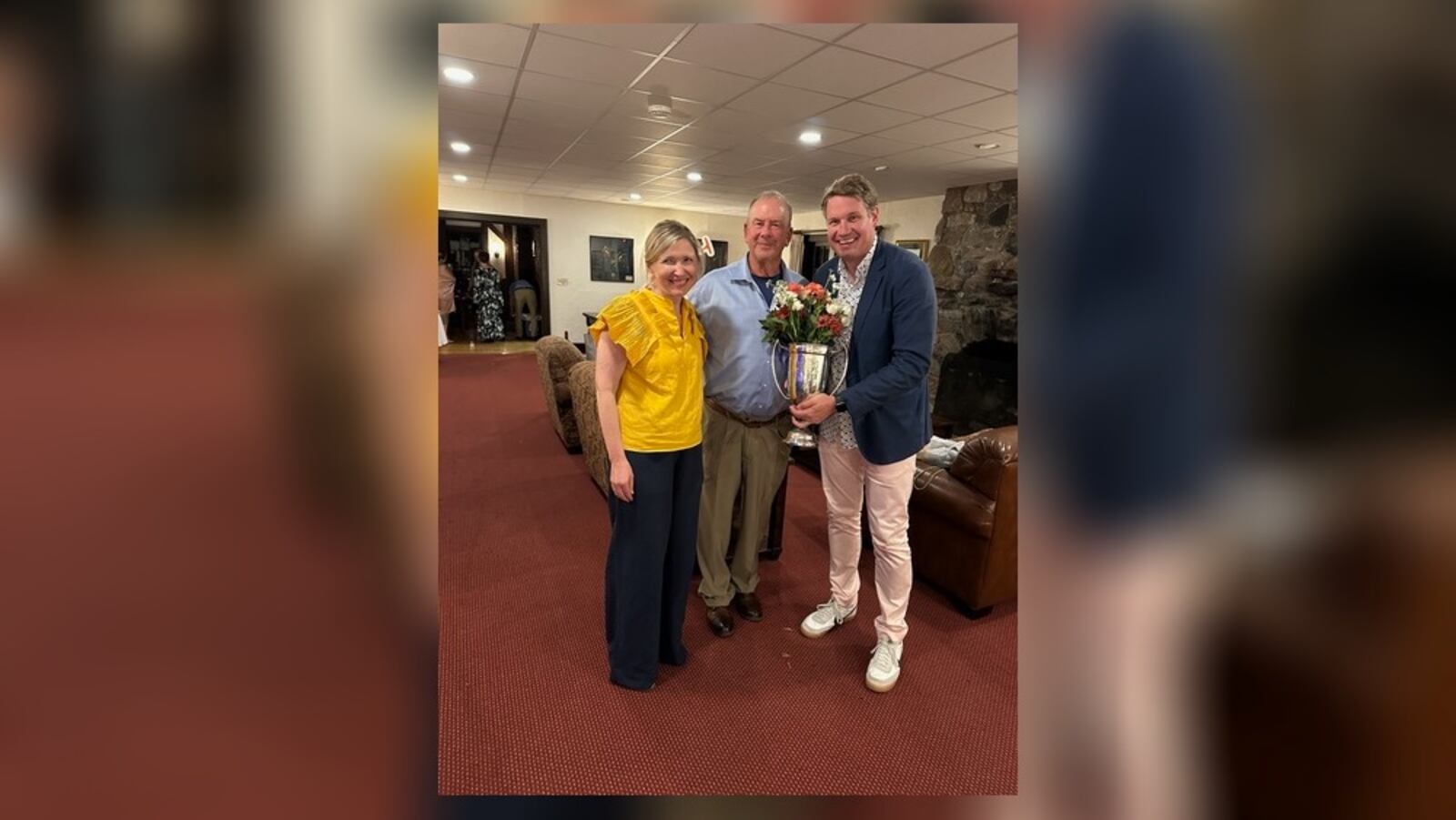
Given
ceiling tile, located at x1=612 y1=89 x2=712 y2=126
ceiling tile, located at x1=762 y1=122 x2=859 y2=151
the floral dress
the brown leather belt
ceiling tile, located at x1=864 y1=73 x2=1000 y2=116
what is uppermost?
ceiling tile, located at x1=612 y1=89 x2=712 y2=126

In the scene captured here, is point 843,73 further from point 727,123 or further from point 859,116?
point 727,123

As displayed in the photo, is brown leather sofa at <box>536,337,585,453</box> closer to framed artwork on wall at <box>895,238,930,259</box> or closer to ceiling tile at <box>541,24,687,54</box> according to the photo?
framed artwork on wall at <box>895,238,930,259</box>

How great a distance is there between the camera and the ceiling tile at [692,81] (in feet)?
2.72

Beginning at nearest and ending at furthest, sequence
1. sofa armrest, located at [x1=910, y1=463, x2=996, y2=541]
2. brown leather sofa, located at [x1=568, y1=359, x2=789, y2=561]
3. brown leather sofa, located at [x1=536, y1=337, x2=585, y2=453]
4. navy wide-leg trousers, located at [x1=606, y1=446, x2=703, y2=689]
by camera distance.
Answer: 1. navy wide-leg trousers, located at [x1=606, y1=446, x2=703, y2=689]
2. sofa armrest, located at [x1=910, y1=463, x2=996, y2=541]
3. brown leather sofa, located at [x1=568, y1=359, x2=789, y2=561]
4. brown leather sofa, located at [x1=536, y1=337, x2=585, y2=453]

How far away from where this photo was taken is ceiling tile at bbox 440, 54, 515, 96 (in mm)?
615

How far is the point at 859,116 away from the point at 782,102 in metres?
0.15

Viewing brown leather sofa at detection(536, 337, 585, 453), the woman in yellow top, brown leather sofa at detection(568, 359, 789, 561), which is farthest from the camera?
brown leather sofa at detection(536, 337, 585, 453)

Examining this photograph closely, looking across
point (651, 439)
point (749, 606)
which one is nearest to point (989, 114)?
point (651, 439)

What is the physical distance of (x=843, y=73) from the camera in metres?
0.81

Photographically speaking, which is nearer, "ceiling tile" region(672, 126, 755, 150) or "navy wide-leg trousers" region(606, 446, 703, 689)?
"ceiling tile" region(672, 126, 755, 150)

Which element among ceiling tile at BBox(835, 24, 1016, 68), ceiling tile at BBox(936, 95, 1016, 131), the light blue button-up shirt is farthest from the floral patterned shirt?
ceiling tile at BBox(835, 24, 1016, 68)

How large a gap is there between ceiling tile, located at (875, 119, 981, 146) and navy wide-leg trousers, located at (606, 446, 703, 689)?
97cm
